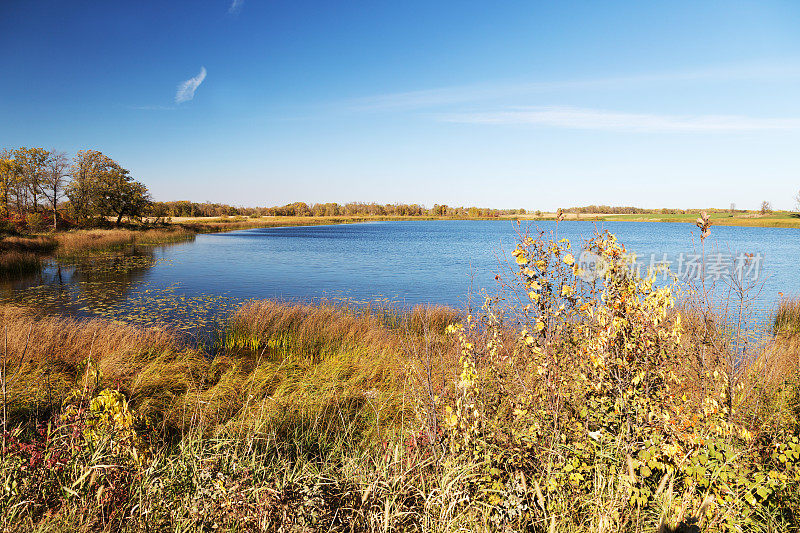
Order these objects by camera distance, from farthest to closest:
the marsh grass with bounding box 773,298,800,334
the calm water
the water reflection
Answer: the calm water, the water reflection, the marsh grass with bounding box 773,298,800,334

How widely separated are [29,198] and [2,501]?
46073mm

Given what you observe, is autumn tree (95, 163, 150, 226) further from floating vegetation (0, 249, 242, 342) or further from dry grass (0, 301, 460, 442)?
dry grass (0, 301, 460, 442)

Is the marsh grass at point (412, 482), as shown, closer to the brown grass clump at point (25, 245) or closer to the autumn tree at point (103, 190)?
the brown grass clump at point (25, 245)

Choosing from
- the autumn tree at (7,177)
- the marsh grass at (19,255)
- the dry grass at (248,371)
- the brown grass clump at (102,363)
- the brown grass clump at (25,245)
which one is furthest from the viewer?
the autumn tree at (7,177)

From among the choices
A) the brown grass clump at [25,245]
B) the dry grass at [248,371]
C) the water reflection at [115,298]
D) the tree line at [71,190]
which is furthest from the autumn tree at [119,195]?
the dry grass at [248,371]

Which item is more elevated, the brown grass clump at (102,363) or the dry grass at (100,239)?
the dry grass at (100,239)

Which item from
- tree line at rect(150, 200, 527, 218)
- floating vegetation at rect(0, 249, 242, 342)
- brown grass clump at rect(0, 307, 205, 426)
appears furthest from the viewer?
tree line at rect(150, 200, 527, 218)

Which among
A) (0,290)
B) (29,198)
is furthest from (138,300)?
(29,198)

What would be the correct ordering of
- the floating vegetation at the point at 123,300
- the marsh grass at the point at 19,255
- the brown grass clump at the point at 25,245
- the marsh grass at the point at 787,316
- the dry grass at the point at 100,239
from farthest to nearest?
the dry grass at the point at 100,239 → the brown grass clump at the point at 25,245 → the marsh grass at the point at 19,255 → the floating vegetation at the point at 123,300 → the marsh grass at the point at 787,316

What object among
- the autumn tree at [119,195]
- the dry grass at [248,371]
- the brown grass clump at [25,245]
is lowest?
the dry grass at [248,371]

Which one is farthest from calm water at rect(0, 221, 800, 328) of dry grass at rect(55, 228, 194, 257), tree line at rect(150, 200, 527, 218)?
tree line at rect(150, 200, 527, 218)

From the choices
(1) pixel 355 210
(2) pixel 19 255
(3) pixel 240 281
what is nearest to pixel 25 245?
(2) pixel 19 255

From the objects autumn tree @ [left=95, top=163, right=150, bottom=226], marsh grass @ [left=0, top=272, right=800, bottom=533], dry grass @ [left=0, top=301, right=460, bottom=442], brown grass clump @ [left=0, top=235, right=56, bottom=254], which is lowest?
dry grass @ [left=0, top=301, right=460, bottom=442]

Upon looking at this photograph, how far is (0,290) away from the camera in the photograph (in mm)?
14781
